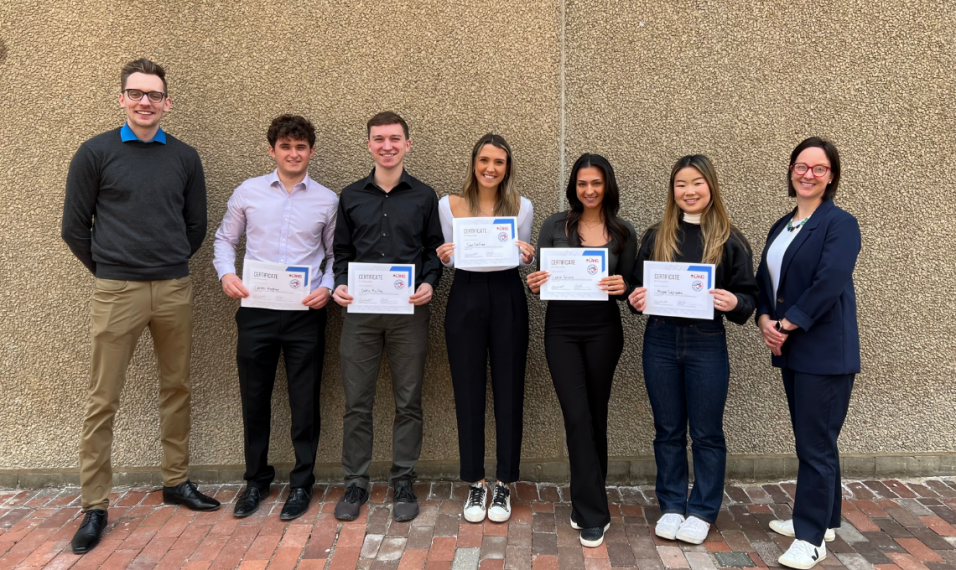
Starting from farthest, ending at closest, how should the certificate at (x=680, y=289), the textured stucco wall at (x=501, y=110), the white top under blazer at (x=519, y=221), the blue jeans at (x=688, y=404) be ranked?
the textured stucco wall at (x=501, y=110)
the white top under blazer at (x=519, y=221)
the blue jeans at (x=688, y=404)
the certificate at (x=680, y=289)

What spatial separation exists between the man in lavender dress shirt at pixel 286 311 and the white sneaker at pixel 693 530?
2261 mm

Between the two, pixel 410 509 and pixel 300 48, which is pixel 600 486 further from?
pixel 300 48

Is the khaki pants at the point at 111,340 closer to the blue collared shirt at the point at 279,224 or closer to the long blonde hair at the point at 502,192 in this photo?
the blue collared shirt at the point at 279,224

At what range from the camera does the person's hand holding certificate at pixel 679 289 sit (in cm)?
304

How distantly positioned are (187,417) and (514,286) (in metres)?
2.32

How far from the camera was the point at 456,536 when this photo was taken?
→ 10.8ft

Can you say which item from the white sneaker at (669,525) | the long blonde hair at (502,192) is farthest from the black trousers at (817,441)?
the long blonde hair at (502,192)

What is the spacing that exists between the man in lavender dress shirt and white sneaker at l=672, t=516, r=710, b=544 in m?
2.26

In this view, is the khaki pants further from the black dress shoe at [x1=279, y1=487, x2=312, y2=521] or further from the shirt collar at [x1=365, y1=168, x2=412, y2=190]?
the shirt collar at [x1=365, y1=168, x2=412, y2=190]

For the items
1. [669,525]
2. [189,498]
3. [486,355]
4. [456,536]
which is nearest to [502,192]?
[486,355]

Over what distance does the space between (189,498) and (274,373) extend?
0.97 m

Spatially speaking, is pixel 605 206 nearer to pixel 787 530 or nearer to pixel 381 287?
pixel 381 287

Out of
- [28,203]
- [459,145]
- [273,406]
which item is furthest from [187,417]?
[459,145]

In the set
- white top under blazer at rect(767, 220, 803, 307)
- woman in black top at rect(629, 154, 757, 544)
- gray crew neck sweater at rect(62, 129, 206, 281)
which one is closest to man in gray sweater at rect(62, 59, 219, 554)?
gray crew neck sweater at rect(62, 129, 206, 281)
